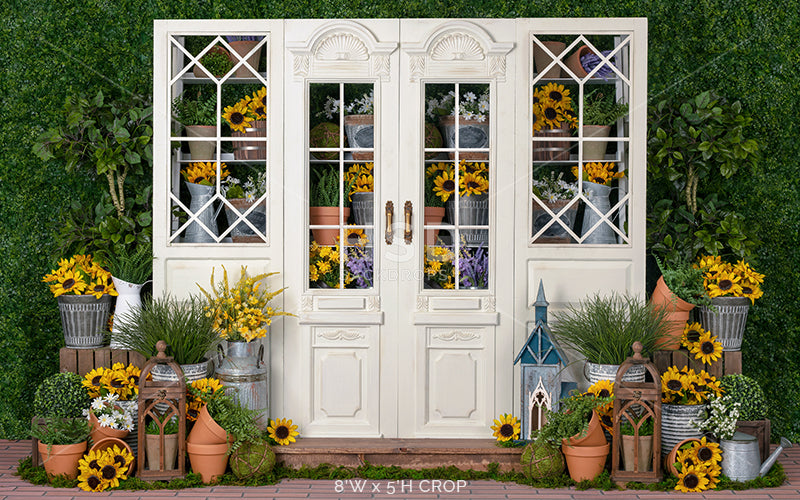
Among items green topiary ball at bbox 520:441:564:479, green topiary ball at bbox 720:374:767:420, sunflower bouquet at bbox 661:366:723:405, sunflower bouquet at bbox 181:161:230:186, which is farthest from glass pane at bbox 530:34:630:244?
sunflower bouquet at bbox 181:161:230:186

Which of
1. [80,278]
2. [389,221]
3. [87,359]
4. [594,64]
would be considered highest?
[594,64]

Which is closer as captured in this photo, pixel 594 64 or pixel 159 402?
pixel 159 402

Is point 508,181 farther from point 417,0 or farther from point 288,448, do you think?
point 288,448

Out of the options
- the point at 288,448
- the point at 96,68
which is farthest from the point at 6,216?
the point at 288,448

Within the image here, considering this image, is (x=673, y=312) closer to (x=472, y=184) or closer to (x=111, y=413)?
(x=472, y=184)

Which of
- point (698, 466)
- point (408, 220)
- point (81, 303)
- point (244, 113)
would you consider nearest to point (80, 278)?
point (81, 303)

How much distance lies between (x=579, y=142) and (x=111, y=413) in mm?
3034

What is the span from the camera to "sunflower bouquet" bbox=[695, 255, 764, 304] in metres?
3.98

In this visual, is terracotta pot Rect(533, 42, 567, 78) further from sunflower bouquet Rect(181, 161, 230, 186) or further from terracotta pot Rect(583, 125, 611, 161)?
sunflower bouquet Rect(181, 161, 230, 186)

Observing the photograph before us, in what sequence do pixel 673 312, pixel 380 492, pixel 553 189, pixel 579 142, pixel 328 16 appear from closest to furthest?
pixel 380 492
pixel 673 312
pixel 579 142
pixel 553 189
pixel 328 16

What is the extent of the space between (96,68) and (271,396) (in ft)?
7.96

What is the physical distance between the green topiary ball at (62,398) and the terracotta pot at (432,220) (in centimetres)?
213

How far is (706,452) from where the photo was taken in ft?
11.8

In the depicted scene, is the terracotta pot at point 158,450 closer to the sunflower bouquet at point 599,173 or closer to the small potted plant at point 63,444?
the small potted plant at point 63,444
